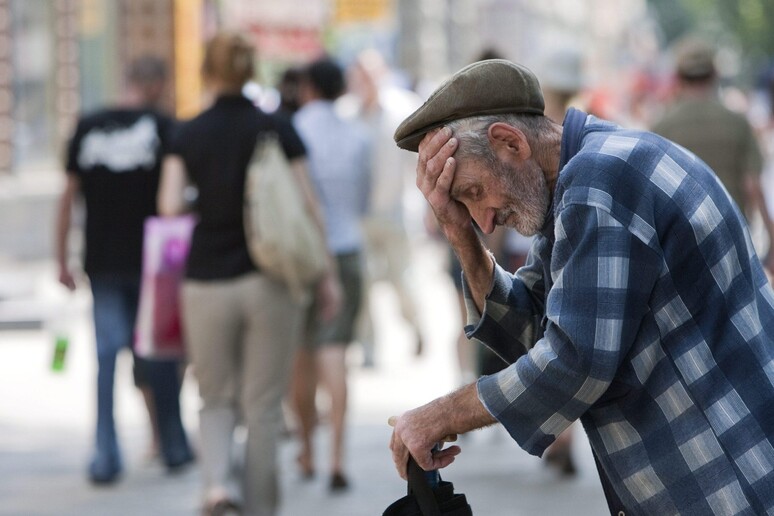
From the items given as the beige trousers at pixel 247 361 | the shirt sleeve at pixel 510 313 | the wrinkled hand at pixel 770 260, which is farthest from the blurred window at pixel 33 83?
the shirt sleeve at pixel 510 313

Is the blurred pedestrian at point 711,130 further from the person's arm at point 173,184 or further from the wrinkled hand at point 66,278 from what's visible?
the wrinkled hand at point 66,278

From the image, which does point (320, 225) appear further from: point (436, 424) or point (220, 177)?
point (436, 424)

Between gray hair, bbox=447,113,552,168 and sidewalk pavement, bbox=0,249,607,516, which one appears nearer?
gray hair, bbox=447,113,552,168

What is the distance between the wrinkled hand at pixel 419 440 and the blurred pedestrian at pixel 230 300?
3.34 metres

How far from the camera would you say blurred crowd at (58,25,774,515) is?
628 centimetres

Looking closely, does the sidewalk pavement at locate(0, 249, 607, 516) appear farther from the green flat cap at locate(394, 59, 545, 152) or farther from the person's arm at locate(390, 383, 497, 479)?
the green flat cap at locate(394, 59, 545, 152)

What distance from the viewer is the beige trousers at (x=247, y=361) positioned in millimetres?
6219

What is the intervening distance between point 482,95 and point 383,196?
7.28 metres

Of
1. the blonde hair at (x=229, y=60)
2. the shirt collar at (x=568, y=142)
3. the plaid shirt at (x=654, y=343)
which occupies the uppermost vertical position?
the shirt collar at (x=568, y=142)

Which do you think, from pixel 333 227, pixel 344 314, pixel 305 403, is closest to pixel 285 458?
pixel 305 403

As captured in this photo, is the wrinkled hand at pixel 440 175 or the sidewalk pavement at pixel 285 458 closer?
the wrinkled hand at pixel 440 175

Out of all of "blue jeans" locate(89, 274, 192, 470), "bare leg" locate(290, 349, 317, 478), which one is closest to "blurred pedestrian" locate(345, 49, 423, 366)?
Result: "bare leg" locate(290, 349, 317, 478)

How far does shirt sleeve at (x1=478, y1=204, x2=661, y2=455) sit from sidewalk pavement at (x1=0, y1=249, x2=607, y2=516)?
436 centimetres

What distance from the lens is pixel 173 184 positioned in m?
6.51
